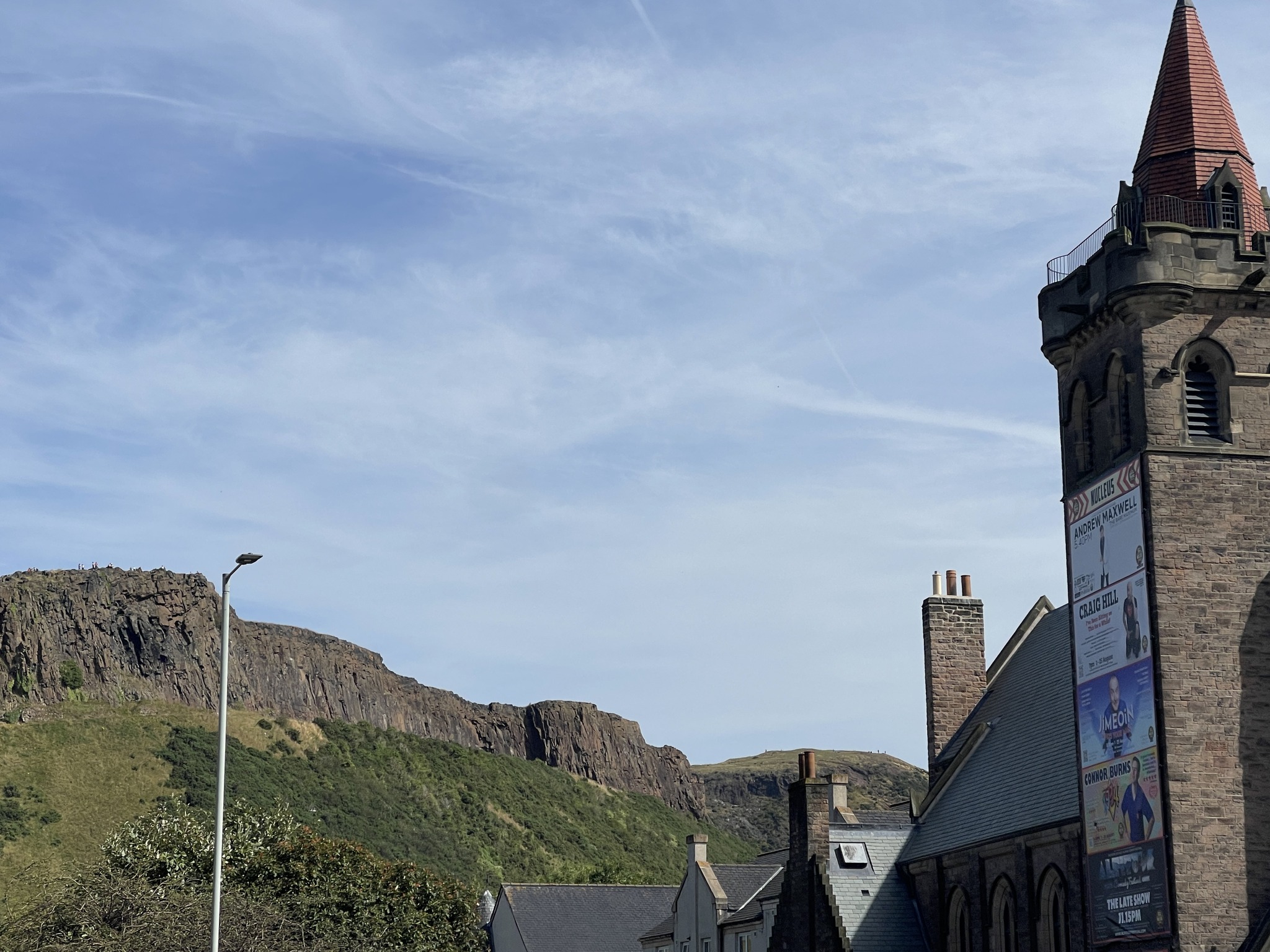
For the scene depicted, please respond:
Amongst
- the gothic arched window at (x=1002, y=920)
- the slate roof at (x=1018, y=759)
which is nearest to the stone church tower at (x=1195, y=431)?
the slate roof at (x=1018, y=759)

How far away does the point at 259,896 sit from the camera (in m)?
48.7

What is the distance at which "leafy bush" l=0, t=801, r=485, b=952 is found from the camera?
113ft

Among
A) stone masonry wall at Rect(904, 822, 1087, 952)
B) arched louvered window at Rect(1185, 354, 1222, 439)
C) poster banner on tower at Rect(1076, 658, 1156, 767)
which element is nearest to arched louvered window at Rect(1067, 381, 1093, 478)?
arched louvered window at Rect(1185, 354, 1222, 439)

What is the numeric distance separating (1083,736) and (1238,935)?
4616 millimetres

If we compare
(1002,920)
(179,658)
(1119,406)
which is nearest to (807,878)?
(1002,920)

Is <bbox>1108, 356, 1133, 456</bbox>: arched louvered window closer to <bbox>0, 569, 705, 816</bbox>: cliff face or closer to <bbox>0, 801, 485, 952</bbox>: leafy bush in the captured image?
<bbox>0, 801, 485, 952</bbox>: leafy bush

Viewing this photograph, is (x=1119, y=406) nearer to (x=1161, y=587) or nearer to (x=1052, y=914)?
(x=1161, y=587)

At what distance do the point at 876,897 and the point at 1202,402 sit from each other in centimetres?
1446

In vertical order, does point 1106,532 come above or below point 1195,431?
below

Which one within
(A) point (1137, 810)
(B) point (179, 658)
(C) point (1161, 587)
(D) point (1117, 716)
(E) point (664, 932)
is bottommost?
(E) point (664, 932)

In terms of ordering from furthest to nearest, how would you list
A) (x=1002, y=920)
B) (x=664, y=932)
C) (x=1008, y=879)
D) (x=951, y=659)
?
(x=664, y=932) → (x=951, y=659) → (x=1002, y=920) → (x=1008, y=879)

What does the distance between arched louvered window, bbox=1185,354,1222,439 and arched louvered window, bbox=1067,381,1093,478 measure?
96.7 inches

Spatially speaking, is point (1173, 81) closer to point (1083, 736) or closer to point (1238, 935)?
point (1083, 736)

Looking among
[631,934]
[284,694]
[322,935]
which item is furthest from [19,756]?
[322,935]
